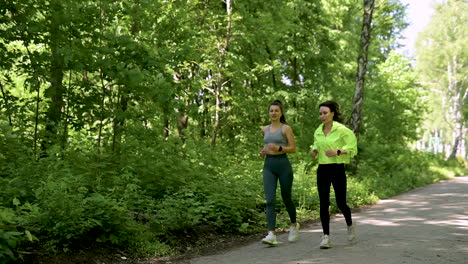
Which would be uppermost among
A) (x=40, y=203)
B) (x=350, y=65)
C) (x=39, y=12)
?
(x=350, y=65)

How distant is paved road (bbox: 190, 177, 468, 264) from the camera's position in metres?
6.16

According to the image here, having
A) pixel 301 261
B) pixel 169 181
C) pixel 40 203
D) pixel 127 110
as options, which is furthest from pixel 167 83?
pixel 301 261

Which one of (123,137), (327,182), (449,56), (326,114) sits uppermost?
(449,56)

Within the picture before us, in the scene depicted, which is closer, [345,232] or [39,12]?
[345,232]

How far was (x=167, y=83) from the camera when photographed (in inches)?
384

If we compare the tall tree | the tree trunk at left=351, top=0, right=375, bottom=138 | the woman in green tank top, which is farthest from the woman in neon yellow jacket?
the tall tree

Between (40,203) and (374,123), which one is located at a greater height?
(374,123)

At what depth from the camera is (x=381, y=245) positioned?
700cm

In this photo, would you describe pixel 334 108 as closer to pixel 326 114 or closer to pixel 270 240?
pixel 326 114

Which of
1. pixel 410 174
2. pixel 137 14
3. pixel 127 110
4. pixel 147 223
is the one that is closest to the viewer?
pixel 147 223

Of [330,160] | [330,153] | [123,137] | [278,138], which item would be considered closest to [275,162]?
[278,138]

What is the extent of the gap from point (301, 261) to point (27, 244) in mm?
3509

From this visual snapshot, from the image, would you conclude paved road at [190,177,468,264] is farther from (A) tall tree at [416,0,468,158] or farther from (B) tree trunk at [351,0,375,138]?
(A) tall tree at [416,0,468,158]

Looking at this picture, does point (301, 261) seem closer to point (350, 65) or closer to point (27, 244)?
point (27, 244)
